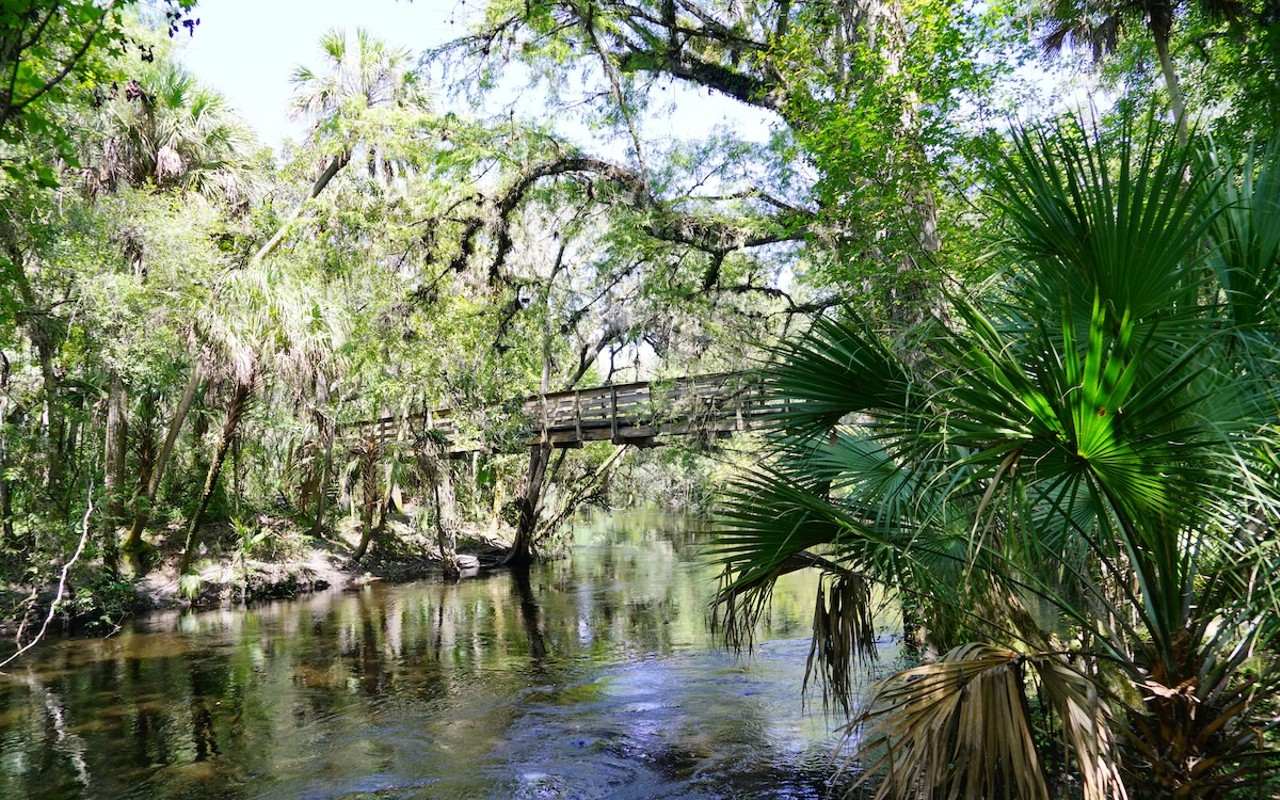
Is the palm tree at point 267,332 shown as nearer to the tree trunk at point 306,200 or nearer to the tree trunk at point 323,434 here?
the tree trunk at point 323,434

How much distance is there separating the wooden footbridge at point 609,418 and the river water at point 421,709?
3.27m

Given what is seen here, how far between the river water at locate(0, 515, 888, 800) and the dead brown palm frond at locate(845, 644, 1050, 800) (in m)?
0.34

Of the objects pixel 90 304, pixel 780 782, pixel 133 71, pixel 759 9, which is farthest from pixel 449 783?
pixel 133 71

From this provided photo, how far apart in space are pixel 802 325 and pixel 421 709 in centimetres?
1410

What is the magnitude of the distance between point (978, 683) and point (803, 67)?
764cm

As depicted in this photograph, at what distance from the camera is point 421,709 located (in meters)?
8.51

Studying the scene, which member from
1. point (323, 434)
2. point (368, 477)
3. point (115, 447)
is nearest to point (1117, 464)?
point (115, 447)

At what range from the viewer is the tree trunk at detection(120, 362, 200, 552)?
13961mm

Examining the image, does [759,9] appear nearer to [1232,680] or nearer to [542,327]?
[542,327]

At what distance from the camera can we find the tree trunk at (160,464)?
1396cm

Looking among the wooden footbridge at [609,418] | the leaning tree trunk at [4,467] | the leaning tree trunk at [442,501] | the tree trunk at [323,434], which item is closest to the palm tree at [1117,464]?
the wooden footbridge at [609,418]

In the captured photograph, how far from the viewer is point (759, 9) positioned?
12.1 m

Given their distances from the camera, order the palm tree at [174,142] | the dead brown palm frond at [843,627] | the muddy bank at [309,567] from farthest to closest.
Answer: the palm tree at [174,142] < the muddy bank at [309,567] < the dead brown palm frond at [843,627]

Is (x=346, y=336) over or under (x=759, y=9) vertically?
under
